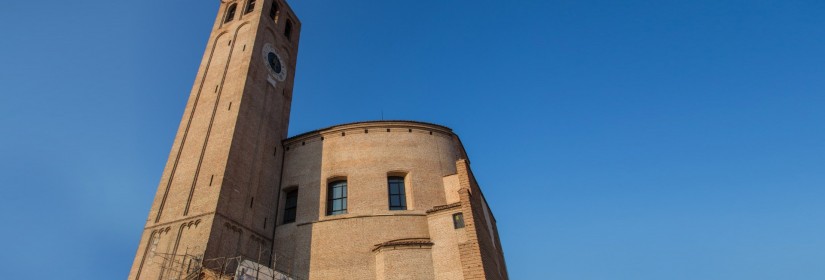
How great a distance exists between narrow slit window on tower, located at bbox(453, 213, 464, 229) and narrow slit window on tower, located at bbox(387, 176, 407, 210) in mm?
2490

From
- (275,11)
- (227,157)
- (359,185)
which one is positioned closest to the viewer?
(227,157)

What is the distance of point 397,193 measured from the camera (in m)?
18.3

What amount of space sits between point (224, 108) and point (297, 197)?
15.3 ft

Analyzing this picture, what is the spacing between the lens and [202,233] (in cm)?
1445

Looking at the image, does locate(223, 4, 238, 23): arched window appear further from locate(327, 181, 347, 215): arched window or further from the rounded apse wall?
locate(327, 181, 347, 215): arched window

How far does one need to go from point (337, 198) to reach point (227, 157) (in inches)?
173

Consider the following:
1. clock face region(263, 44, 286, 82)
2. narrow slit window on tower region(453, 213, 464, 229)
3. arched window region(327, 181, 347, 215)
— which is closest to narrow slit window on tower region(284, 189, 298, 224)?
arched window region(327, 181, 347, 215)

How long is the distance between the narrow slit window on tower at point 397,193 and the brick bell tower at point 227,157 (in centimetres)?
465

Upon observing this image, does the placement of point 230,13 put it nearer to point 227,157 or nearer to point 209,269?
point 227,157

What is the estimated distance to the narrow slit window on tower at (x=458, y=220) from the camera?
1580 centimetres

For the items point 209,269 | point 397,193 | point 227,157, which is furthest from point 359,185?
point 209,269

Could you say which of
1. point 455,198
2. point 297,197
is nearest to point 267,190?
point 297,197

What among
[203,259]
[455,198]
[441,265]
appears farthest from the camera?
[455,198]

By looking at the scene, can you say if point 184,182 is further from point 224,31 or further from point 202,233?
point 224,31
